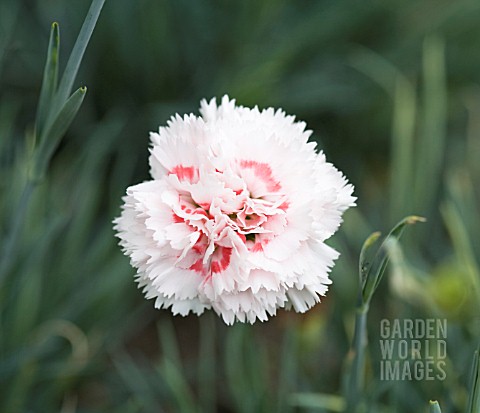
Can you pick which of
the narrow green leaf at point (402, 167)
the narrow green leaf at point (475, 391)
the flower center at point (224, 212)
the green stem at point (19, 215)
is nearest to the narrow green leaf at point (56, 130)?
the green stem at point (19, 215)

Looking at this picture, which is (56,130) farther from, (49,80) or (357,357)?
(357,357)

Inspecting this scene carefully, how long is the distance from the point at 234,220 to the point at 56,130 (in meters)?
0.19

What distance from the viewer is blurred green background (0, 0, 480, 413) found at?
3.32 feet

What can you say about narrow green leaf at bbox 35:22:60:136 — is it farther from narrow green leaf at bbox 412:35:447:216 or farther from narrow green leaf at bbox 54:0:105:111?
narrow green leaf at bbox 412:35:447:216

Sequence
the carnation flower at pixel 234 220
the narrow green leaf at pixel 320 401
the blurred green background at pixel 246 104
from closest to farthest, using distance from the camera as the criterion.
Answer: the carnation flower at pixel 234 220 → the narrow green leaf at pixel 320 401 → the blurred green background at pixel 246 104

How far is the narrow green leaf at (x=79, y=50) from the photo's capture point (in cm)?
60

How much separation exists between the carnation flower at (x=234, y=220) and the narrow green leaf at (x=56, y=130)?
10cm

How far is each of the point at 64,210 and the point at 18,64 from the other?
1.39 ft

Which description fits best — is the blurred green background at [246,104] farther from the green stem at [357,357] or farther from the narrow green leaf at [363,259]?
the narrow green leaf at [363,259]

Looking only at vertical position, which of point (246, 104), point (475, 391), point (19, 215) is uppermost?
point (246, 104)

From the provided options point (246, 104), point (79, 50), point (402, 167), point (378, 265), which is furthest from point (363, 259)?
point (246, 104)

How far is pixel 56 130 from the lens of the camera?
26.3 inches

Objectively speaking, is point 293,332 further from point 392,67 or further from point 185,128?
point 392,67

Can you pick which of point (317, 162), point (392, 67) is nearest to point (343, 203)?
point (317, 162)
